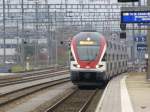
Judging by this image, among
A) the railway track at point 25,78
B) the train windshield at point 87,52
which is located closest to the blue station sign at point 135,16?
the train windshield at point 87,52

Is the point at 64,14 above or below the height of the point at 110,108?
above

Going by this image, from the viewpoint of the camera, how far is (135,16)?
34625 mm

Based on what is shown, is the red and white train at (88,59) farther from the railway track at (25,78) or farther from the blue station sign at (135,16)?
the railway track at (25,78)

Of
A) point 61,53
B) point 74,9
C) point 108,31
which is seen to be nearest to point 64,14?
point 74,9

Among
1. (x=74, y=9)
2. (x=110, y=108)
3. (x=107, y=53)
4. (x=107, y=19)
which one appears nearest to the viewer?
(x=110, y=108)

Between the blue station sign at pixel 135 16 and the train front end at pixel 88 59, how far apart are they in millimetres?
3386

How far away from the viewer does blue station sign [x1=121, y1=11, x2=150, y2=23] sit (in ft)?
112

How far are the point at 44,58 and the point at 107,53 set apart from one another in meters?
71.6

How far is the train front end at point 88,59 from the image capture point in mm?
31391

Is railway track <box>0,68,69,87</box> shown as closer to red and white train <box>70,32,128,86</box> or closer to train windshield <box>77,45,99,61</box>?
red and white train <box>70,32,128,86</box>

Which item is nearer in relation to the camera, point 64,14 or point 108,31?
point 64,14

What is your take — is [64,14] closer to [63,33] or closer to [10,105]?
[63,33]

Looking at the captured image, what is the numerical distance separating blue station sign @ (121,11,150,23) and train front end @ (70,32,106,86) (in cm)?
339

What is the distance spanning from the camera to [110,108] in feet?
57.5
